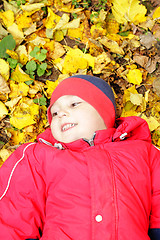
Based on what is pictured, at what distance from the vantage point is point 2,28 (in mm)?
2705

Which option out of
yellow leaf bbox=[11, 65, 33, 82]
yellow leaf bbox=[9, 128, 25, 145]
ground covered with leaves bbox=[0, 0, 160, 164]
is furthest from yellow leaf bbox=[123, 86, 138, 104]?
yellow leaf bbox=[9, 128, 25, 145]

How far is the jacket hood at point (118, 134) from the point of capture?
78.5 inches

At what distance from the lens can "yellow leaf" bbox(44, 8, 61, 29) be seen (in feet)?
9.27

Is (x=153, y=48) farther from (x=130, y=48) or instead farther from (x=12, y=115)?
(x=12, y=115)

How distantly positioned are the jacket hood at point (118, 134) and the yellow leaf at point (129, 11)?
1376 millimetres

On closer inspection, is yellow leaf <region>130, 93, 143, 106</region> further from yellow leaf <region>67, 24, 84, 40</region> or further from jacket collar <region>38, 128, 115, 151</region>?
yellow leaf <region>67, 24, 84, 40</region>

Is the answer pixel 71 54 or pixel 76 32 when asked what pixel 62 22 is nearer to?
pixel 76 32

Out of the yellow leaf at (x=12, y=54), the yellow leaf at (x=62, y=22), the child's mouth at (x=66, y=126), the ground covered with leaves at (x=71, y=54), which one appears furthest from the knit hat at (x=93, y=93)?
the yellow leaf at (x=62, y=22)

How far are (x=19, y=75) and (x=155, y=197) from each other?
71.5 inches

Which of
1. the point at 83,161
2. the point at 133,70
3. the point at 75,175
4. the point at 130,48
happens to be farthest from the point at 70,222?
the point at 130,48

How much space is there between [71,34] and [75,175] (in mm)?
1797

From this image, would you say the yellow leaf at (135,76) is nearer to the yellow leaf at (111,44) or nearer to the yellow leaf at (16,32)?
the yellow leaf at (111,44)

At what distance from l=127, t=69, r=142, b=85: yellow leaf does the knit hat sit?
651 mm

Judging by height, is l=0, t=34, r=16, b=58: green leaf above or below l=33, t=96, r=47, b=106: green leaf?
above
